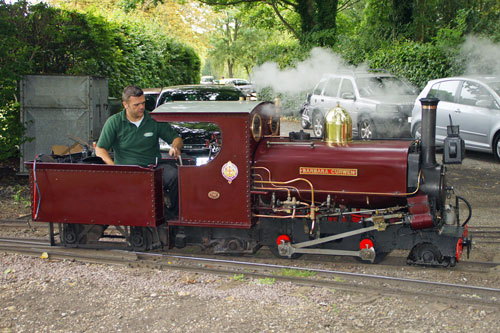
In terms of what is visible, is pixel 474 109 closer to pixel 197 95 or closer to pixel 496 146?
pixel 496 146

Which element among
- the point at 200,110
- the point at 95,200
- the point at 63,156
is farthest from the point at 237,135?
the point at 63,156

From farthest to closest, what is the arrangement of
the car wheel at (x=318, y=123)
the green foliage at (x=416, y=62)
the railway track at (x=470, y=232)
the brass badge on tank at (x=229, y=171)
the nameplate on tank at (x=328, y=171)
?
the car wheel at (x=318, y=123), the green foliage at (x=416, y=62), the railway track at (x=470, y=232), the brass badge on tank at (x=229, y=171), the nameplate on tank at (x=328, y=171)

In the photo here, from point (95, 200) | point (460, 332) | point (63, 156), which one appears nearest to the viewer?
point (460, 332)

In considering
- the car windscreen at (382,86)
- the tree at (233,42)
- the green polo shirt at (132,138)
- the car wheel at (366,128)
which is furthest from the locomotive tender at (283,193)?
the tree at (233,42)

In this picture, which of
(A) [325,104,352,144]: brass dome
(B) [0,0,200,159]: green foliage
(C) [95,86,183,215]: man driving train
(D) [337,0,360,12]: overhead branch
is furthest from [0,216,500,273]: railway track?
(D) [337,0,360,12]: overhead branch

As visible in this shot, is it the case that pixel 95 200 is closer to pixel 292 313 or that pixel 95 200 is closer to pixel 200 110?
pixel 200 110

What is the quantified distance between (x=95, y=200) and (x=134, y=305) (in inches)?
63.2

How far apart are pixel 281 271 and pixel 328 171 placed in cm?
115

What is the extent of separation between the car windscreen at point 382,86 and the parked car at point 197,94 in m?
4.71

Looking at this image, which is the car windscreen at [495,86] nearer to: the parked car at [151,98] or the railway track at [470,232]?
the railway track at [470,232]

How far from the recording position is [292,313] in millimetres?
4863

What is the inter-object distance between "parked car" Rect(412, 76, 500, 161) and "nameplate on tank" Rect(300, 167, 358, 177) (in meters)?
6.97

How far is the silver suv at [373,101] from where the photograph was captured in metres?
13.9

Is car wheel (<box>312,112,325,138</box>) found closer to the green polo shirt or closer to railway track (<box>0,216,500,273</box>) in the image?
railway track (<box>0,216,500,273</box>)
